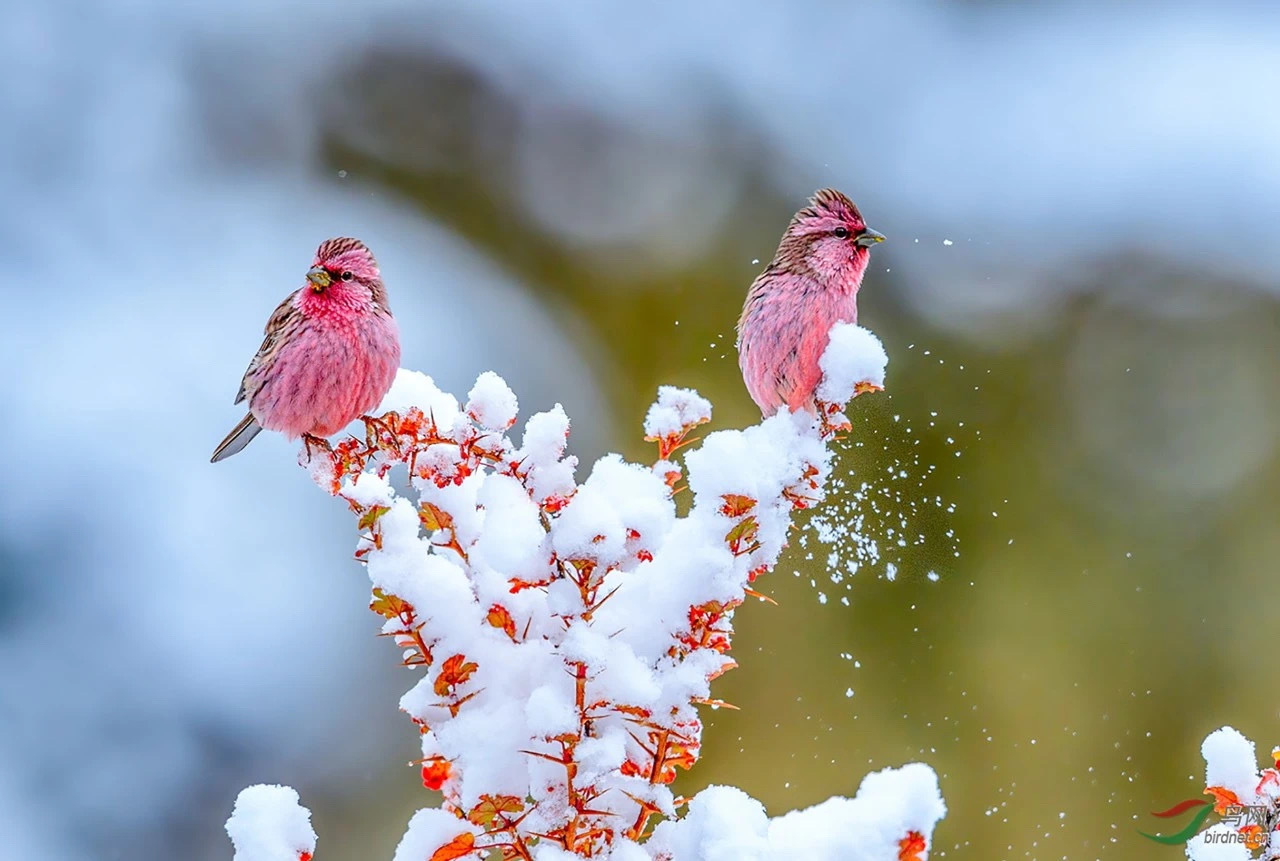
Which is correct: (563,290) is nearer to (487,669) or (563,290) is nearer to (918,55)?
(918,55)

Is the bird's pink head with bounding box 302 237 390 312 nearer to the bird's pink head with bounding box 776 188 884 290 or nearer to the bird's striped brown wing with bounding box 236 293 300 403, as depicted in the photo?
the bird's striped brown wing with bounding box 236 293 300 403

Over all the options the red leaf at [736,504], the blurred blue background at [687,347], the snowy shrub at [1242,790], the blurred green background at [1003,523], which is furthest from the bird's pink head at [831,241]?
the blurred green background at [1003,523]

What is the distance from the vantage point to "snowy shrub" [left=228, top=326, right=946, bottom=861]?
650 millimetres

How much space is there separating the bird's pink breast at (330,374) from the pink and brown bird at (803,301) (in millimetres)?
261

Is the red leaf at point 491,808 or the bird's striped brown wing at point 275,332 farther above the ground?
the bird's striped brown wing at point 275,332

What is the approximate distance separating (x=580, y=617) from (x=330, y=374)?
25cm

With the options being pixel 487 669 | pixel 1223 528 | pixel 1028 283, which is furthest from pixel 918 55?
pixel 487 669

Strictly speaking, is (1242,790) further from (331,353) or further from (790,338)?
(331,353)

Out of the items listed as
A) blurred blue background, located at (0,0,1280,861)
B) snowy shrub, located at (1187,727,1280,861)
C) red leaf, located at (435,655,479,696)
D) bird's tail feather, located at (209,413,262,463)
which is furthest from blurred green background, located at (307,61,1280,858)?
red leaf, located at (435,655,479,696)

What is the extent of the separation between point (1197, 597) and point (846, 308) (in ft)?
7.20

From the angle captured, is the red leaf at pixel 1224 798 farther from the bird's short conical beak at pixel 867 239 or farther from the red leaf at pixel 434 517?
the red leaf at pixel 434 517

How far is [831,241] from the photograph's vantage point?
0.82 m

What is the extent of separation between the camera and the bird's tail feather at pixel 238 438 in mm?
893

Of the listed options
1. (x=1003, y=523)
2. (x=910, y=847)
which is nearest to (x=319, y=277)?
(x=910, y=847)
